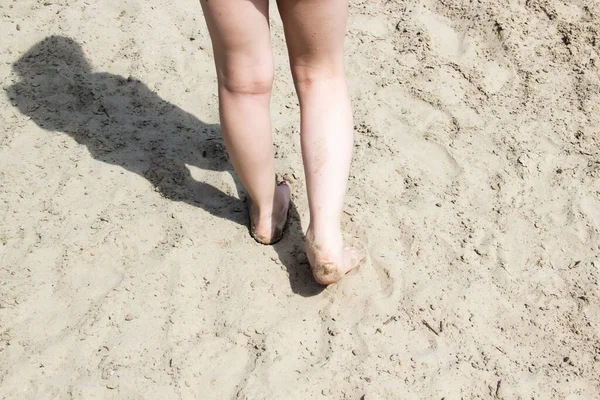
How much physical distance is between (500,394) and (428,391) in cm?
22

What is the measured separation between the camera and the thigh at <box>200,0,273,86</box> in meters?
2.04

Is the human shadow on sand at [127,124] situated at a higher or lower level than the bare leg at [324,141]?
lower

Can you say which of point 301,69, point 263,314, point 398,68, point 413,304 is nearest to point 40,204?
point 263,314

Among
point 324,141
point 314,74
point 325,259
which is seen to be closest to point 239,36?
point 314,74

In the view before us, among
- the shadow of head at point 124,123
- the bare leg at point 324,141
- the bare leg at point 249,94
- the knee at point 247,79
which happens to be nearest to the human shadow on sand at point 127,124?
the shadow of head at point 124,123

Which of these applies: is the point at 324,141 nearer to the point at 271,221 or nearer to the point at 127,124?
the point at 271,221

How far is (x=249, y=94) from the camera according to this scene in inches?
89.7

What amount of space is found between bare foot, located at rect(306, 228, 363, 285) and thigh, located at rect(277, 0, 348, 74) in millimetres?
545

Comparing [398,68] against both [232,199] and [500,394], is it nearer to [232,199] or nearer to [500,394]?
[232,199]

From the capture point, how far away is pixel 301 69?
89.1 inches

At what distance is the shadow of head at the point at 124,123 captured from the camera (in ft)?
9.61

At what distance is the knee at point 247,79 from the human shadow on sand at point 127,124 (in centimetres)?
66

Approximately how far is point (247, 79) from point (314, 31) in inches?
10.4

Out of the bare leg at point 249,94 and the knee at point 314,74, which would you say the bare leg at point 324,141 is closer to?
the knee at point 314,74
